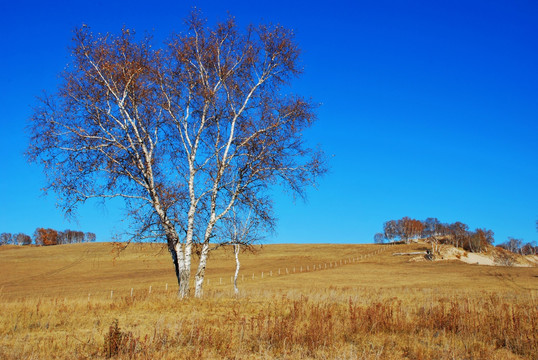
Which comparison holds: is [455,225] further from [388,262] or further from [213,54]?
[213,54]

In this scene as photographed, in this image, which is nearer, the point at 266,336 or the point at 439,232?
the point at 266,336

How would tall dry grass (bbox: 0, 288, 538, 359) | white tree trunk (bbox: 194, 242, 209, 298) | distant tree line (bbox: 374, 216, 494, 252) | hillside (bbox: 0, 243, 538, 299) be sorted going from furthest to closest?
distant tree line (bbox: 374, 216, 494, 252)
hillside (bbox: 0, 243, 538, 299)
white tree trunk (bbox: 194, 242, 209, 298)
tall dry grass (bbox: 0, 288, 538, 359)

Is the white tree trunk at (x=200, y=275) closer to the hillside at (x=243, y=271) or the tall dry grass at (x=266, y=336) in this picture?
the tall dry grass at (x=266, y=336)

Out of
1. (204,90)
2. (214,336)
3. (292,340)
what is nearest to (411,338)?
(292,340)

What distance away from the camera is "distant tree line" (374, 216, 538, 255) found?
14188 centimetres

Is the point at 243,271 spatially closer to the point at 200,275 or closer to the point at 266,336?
the point at 200,275

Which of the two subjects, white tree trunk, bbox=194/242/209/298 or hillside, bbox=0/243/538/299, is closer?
white tree trunk, bbox=194/242/209/298

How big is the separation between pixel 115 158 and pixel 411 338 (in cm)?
1152

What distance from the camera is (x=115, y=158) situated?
14.4 metres

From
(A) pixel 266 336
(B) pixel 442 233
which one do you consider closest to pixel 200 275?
(A) pixel 266 336

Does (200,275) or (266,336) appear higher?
(200,275)

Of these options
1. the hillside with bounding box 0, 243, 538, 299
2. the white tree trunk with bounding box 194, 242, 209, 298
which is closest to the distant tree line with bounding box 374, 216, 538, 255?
the hillside with bounding box 0, 243, 538, 299

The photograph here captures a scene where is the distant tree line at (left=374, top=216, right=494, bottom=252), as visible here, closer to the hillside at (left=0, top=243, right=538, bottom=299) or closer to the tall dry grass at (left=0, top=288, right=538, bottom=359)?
the hillside at (left=0, top=243, right=538, bottom=299)

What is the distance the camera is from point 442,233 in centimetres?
17725
